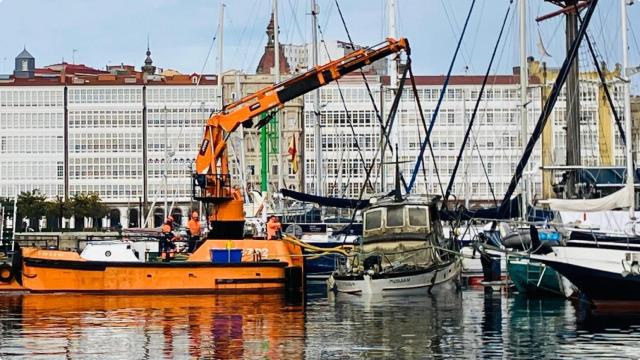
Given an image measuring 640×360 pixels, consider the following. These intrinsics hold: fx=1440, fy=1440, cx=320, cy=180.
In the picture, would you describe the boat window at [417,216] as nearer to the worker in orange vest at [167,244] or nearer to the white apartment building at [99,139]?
the worker in orange vest at [167,244]

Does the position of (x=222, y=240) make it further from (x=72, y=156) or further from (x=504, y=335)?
(x=72, y=156)

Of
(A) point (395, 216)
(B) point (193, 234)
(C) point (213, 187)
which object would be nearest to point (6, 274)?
(B) point (193, 234)

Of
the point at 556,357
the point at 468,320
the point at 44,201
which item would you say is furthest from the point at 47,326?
the point at 44,201

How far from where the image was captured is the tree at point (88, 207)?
154 m

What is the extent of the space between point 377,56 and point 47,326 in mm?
22575

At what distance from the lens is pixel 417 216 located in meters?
54.7

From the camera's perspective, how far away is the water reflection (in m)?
35.5

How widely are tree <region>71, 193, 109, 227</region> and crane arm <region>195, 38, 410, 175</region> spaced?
9587cm

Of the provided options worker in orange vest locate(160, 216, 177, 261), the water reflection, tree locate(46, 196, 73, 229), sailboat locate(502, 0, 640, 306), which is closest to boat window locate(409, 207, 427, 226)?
the water reflection

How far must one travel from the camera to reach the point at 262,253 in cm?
5575

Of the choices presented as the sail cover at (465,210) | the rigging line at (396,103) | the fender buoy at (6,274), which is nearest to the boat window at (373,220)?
the sail cover at (465,210)

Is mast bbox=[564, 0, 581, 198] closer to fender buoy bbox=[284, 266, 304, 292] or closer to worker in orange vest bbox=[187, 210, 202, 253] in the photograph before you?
fender buoy bbox=[284, 266, 304, 292]

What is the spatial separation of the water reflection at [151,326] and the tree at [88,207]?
100 metres

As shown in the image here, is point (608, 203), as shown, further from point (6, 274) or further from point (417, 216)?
point (6, 274)
